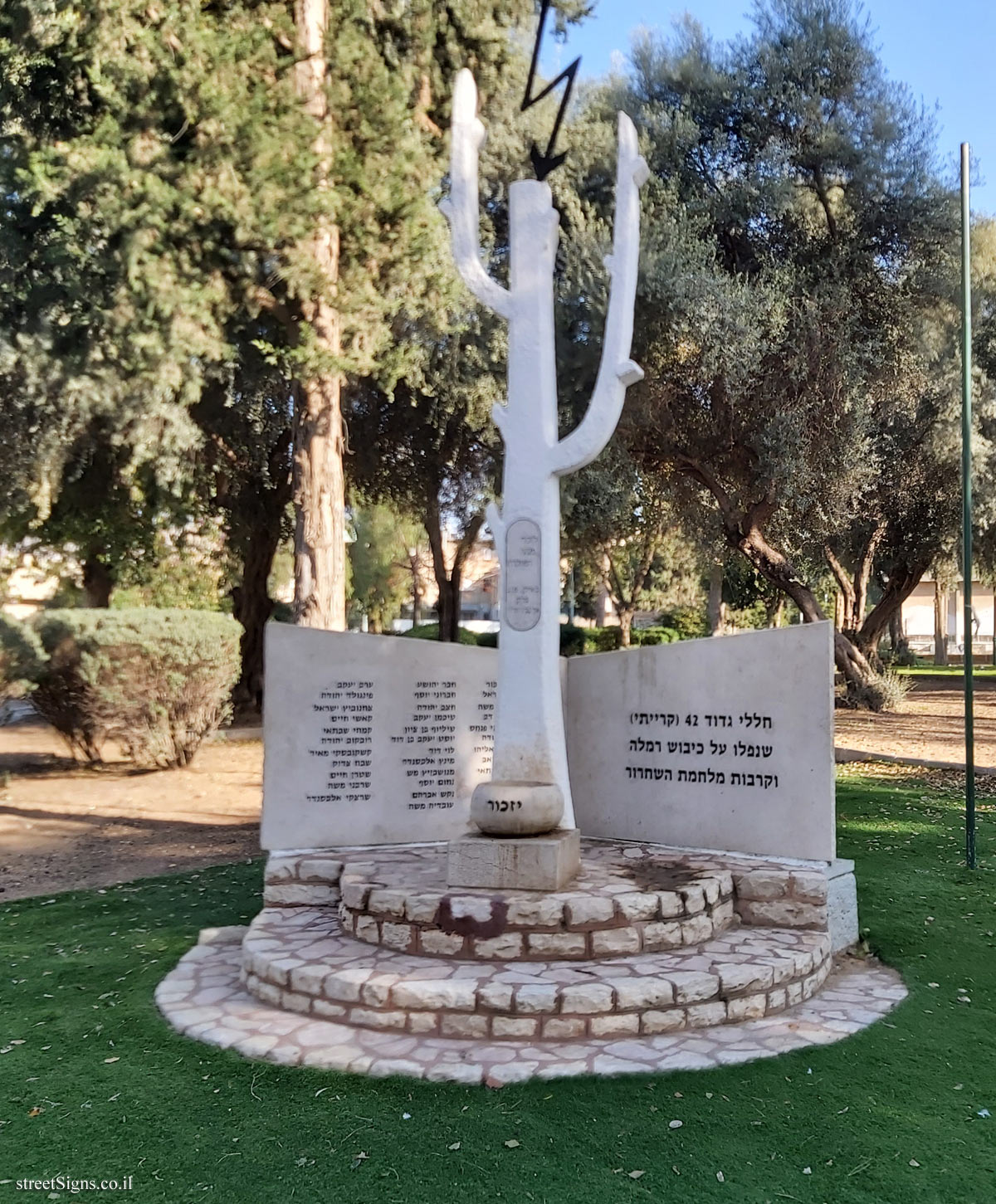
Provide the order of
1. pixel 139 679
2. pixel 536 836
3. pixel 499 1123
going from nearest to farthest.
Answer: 1. pixel 499 1123
2. pixel 536 836
3. pixel 139 679

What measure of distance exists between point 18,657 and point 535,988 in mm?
9061

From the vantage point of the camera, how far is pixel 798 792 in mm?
5836

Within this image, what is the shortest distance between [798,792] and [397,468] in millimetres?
12952

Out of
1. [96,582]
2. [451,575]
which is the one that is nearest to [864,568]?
[451,575]

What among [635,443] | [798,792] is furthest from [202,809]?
[635,443]

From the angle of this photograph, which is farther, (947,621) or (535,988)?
(947,621)

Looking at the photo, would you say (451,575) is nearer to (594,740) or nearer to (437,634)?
(437,634)

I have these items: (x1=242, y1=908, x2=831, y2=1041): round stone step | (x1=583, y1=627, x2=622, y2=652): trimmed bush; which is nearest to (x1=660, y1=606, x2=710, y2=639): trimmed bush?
(x1=583, y1=627, x2=622, y2=652): trimmed bush

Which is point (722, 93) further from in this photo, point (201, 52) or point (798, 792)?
point (798, 792)

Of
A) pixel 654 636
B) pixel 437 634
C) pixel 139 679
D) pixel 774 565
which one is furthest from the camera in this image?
pixel 654 636

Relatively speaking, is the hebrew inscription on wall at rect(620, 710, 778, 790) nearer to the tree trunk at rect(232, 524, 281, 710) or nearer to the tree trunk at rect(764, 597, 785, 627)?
the tree trunk at rect(232, 524, 281, 710)

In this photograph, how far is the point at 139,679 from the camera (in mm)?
11656

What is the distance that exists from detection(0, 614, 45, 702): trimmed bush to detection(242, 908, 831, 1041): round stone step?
7.50 metres

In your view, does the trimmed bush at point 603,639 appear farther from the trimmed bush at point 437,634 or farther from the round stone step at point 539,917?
the round stone step at point 539,917
